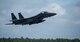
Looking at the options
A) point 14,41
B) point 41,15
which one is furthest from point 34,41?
point 41,15

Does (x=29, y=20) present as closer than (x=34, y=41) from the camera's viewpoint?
No

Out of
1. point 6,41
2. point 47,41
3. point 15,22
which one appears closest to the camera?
point 6,41

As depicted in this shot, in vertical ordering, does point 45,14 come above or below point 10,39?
above

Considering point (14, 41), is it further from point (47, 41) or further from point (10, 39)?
point (47, 41)

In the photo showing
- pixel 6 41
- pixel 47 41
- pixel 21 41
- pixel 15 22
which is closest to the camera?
pixel 6 41

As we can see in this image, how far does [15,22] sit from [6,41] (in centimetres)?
1067

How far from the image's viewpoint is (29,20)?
4272 centimetres

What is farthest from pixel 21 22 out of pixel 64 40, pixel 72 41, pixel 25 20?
pixel 72 41

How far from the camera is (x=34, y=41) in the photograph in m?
37.8

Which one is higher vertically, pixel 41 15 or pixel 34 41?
pixel 41 15

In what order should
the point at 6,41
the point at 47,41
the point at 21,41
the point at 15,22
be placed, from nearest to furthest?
the point at 6,41 < the point at 21,41 < the point at 47,41 < the point at 15,22

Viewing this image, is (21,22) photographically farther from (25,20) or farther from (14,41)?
(14,41)

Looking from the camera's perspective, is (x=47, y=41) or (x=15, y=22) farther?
(x=15, y=22)

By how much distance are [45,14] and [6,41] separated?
44.6 feet
